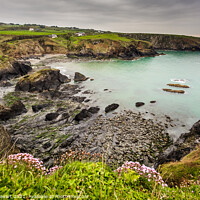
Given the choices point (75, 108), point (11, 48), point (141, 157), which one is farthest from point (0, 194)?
point (11, 48)

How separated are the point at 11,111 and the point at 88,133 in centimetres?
1583

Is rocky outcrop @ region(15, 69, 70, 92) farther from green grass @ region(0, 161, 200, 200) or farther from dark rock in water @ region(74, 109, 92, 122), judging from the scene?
green grass @ region(0, 161, 200, 200)

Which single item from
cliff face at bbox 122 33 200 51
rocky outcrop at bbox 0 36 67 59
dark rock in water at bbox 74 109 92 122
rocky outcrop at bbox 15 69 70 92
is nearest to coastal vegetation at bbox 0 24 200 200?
dark rock in water at bbox 74 109 92 122

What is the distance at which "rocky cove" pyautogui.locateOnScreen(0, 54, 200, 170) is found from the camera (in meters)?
16.0

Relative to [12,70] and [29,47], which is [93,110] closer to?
[12,70]

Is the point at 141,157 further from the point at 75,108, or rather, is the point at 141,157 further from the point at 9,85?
the point at 9,85

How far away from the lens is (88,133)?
20797mm

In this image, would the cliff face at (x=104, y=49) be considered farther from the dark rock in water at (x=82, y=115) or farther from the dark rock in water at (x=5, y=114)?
the dark rock in water at (x=5, y=114)

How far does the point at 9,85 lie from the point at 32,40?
88.4 meters

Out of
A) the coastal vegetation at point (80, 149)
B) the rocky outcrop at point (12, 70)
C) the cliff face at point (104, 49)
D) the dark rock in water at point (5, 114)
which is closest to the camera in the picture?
the coastal vegetation at point (80, 149)

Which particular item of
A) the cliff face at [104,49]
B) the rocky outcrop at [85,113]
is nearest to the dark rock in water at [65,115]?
the rocky outcrop at [85,113]

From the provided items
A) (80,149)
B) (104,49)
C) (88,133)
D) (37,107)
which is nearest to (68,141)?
(88,133)

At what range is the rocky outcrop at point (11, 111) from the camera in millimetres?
23075

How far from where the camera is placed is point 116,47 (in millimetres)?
116062
